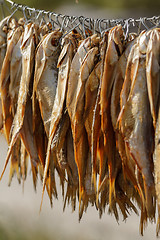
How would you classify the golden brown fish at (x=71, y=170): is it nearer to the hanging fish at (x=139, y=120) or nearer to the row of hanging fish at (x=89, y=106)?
the row of hanging fish at (x=89, y=106)

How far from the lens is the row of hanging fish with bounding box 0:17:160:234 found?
1.10 m

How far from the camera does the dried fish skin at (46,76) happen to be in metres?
1.34

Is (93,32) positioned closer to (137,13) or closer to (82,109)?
(82,109)

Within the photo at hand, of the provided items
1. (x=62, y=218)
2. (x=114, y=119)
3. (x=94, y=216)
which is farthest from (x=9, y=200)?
(x=114, y=119)

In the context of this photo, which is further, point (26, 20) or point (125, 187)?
point (26, 20)

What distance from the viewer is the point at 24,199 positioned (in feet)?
8.43

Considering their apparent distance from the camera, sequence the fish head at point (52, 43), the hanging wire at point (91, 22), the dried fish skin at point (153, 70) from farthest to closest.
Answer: the fish head at point (52, 43)
the hanging wire at point (91, 22)
the dried fish skin at point (153, 70)

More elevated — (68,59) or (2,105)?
(68,59)

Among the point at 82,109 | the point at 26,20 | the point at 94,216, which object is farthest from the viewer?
the point at 94,216

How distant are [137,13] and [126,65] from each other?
0.98m

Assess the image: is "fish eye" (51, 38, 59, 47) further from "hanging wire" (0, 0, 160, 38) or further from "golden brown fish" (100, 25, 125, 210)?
"golden brown fish" (100, 25, 125, 210)

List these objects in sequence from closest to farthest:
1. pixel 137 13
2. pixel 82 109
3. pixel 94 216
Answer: pixel 82 109, pixel 137 13, pixel 94 216

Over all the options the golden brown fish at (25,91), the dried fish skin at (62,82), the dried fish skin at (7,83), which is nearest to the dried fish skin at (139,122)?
the dried fish skin at (62,82)

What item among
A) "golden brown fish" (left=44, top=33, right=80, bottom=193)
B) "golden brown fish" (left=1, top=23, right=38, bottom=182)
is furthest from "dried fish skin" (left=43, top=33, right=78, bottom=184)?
"golden brown fish" (left=1, top=23, right=38, bottom=182)
